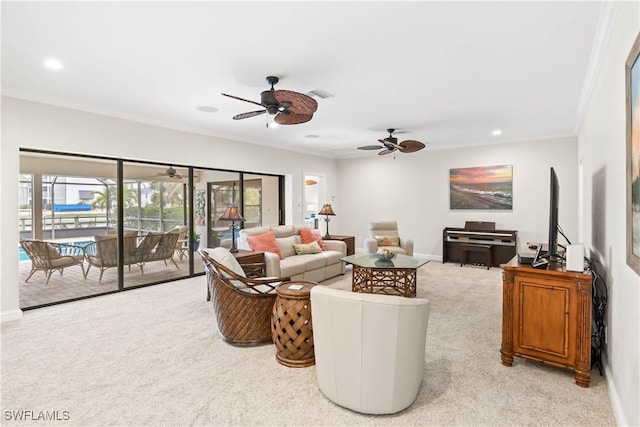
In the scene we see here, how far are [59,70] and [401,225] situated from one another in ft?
22.2

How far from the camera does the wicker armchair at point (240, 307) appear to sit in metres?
3.04

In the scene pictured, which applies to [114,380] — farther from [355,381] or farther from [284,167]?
[284,167]

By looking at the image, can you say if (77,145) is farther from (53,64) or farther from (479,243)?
(479,243)

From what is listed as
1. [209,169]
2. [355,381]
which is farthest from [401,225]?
[355,381]

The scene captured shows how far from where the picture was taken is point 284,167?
7578mm

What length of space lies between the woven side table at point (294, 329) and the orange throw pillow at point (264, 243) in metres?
2.41

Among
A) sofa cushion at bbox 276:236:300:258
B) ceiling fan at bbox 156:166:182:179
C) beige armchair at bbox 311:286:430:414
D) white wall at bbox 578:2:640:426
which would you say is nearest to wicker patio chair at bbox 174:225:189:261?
ceiling fan at bbox 156:166:182:179

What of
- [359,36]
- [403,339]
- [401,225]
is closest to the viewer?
[403,339]

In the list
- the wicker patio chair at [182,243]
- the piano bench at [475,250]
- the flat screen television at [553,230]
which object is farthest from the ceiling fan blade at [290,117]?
the piano bench at [475,250]

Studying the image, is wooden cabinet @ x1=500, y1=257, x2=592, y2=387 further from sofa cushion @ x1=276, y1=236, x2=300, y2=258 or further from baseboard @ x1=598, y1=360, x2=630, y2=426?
sofa cushion @ x1=276, y1=236, x2=300, y2=258

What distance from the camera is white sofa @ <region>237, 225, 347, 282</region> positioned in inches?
190

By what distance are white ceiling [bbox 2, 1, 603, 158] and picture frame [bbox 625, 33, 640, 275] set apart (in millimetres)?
839

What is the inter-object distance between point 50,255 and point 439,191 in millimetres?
7044

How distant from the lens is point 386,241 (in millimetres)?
6707
